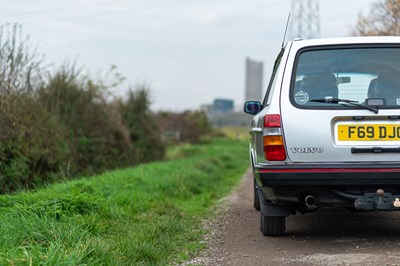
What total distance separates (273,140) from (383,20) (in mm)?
8442

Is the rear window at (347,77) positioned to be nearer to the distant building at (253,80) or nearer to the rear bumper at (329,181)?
the rear bumper at (329,181)

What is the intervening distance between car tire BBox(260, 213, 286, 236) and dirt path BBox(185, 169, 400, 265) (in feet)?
0.25

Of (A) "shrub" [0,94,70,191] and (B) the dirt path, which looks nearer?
(B) the dirt path

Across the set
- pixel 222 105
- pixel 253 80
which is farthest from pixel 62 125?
pixel 222 105

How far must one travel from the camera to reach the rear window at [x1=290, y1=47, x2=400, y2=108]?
613cm

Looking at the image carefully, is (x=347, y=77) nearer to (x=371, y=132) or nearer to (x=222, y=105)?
(x=371, y=132)

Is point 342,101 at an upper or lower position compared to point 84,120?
upper

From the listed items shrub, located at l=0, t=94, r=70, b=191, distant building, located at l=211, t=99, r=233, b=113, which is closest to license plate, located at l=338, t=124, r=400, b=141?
shrub, located at l=0, t=94, r=70, b=191

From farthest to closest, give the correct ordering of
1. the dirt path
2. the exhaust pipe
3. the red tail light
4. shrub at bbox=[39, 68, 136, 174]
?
1. shrub at bbox=[39, 68, 136, 174]
2. the exhaust pipe
3. the red tail light
4. the dirt path

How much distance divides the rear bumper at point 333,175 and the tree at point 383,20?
24.3 ft

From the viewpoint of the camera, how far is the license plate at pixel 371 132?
5934 millimetres

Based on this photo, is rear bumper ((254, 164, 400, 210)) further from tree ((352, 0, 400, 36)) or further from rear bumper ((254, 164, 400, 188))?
tree ((352, 0, 400, 36))

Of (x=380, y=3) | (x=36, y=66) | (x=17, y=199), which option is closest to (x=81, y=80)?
(x=36, y=66)

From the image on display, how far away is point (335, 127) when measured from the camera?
6012 millimetres
